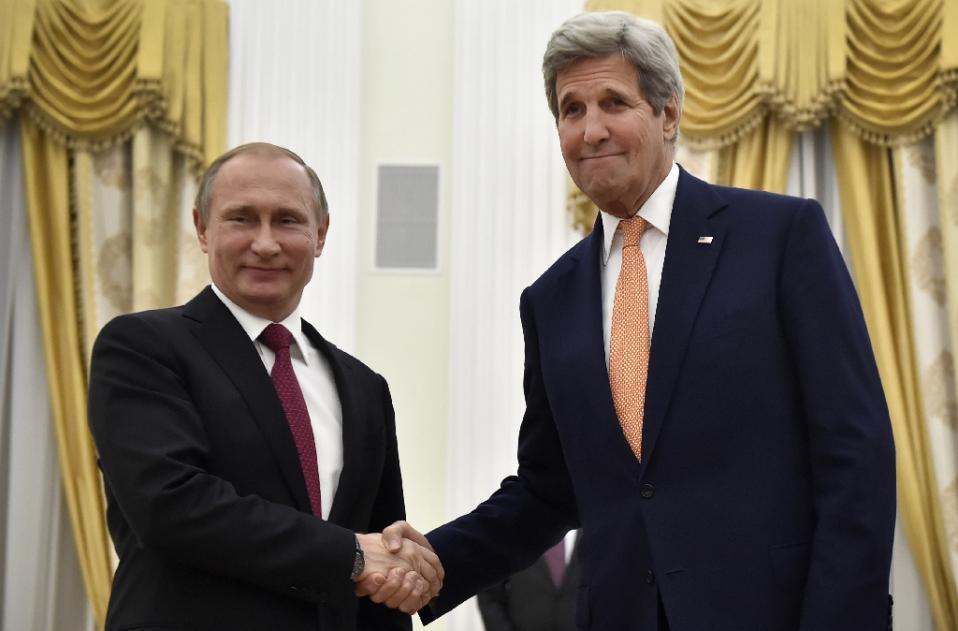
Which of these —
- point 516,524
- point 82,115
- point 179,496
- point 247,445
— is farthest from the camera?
point 82,115

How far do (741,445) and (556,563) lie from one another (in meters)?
3.39

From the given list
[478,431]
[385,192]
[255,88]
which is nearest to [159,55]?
[255,88]

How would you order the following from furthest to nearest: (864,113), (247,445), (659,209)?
(864,113), (659,209), (247,445)

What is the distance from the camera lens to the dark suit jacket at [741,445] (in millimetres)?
2135

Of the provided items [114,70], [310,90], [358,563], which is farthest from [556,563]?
[114,70]

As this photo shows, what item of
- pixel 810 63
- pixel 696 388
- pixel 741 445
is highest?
pixel 810 63

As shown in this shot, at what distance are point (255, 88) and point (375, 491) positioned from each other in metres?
4.07

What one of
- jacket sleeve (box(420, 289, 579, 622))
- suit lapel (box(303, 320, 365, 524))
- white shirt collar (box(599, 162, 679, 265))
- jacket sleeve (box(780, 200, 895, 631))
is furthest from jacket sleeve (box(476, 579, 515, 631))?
jacket sleeve (box(780, 200, 895, 631))

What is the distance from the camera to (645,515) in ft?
7.45

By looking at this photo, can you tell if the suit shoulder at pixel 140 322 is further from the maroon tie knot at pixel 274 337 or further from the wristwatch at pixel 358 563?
the wristwatch at pixel 358 563

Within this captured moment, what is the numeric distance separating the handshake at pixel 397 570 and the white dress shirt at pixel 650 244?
2.03 ft

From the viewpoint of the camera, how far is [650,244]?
2504 millimetres

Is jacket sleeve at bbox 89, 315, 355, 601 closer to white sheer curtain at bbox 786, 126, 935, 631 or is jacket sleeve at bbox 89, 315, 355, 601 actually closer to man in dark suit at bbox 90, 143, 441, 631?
man in dark suit at bbox 90, 143, 441, 631

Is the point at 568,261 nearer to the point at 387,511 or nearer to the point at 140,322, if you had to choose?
the point at 387,511
